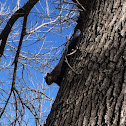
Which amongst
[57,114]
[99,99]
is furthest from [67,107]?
[99,99]

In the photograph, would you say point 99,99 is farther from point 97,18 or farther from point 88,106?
point 97,18

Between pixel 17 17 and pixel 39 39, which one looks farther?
pixel 39 39

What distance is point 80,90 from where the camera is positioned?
118cm

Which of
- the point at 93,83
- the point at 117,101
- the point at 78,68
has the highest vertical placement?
the point at 78,68

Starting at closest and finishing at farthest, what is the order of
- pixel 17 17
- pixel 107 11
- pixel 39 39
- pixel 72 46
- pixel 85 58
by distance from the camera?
1. pixel 85 58
2. pixel 107 11
3. pixel 72 46
4. pixel 17 17
5. pixel 39 39

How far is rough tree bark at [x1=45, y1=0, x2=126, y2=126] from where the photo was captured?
1.02 meters

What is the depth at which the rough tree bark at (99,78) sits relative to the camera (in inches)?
40.3

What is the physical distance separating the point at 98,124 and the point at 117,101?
0.15 metres

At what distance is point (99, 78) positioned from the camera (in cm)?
114

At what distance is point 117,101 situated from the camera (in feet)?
3.33

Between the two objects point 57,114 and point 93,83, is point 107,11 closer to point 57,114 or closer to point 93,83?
point 93,83

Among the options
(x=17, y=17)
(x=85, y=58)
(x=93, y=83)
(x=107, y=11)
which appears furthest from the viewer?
(x=17, y=17)

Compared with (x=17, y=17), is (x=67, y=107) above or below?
below

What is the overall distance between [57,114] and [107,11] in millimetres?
839
